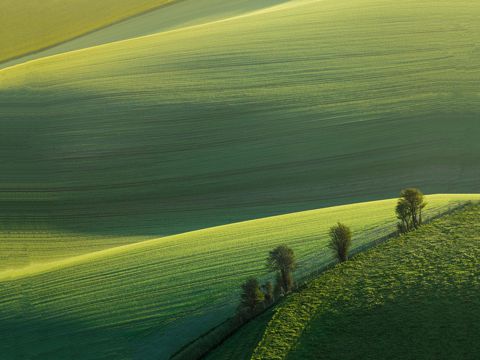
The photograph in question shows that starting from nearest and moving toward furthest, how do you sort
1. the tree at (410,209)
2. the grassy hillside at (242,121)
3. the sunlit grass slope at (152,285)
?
the sunlit grass slope at (152,285) < the tree at (410,209) < the grassy hillside at (242,121)

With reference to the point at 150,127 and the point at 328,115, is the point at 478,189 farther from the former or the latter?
the point at 150,127

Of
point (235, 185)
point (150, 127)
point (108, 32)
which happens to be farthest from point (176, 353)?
point (108, 32)

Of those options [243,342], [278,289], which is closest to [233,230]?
[278,289]

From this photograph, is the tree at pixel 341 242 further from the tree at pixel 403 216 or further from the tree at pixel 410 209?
the tree at pixel 410 209

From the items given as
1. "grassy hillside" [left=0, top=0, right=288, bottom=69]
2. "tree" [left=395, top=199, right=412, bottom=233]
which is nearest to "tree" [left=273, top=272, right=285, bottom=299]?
"tree" [left=395, top=199, right=412, bottom=233]

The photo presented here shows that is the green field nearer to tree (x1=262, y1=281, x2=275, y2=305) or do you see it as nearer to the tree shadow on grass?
the tree shadow on grass

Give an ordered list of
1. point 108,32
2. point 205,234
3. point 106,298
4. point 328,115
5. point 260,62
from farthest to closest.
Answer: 1. point 108,32
2. point 260,62
3. point 328,115
4. point 205,234
5. point 106,298

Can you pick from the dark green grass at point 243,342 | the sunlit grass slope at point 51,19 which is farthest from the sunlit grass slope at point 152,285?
the sunlit grass slope at point 51,19
